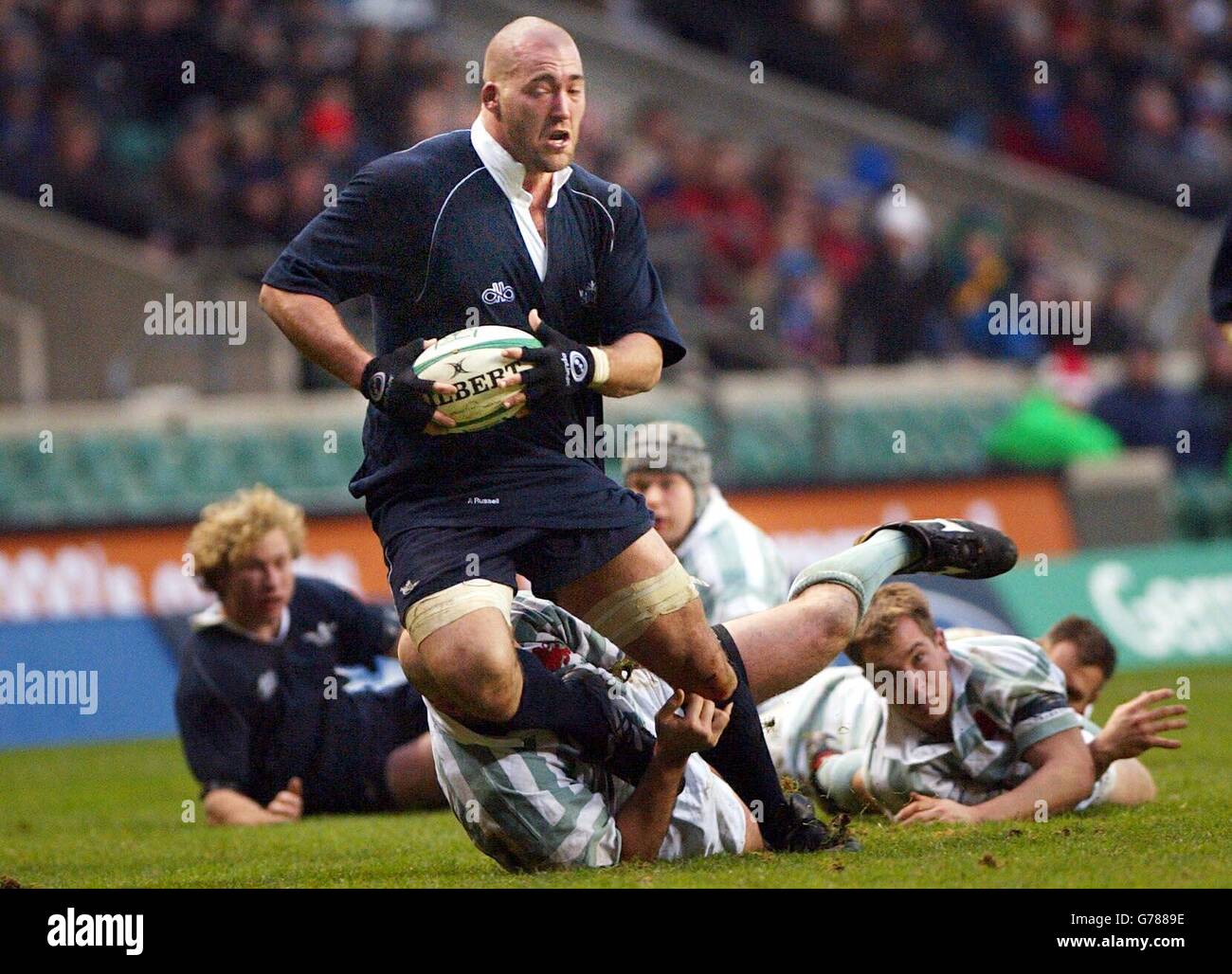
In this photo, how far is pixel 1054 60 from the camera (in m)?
23.2

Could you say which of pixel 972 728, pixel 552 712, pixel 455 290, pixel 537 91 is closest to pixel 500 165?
pixel 537 91

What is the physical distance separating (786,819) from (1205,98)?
19195mm

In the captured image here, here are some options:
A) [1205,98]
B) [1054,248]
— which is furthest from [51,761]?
[1205,98]

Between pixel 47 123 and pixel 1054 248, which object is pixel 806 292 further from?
pixel 47 123

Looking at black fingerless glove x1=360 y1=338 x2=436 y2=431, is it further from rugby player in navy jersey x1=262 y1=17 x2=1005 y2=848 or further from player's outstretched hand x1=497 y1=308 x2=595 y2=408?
player's outstretched hand x1=497 y1=308 x2=595 y2=408

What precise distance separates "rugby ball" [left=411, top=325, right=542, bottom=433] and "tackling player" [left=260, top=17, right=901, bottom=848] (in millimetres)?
40

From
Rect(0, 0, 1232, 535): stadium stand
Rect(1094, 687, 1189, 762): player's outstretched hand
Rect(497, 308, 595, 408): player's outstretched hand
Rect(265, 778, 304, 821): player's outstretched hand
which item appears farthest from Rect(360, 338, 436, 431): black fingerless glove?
Rect(0, 0, 1232, 535): stadium stand

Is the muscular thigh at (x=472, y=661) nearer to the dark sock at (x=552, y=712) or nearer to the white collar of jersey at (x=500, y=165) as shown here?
the dark sock at (x=552, y=712)

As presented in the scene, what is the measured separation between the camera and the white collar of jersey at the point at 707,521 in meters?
8.17

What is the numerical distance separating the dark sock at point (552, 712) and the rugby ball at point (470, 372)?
82cm

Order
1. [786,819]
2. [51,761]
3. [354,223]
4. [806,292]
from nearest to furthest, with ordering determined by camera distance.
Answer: [354,223], [786,819], [51,761], [806,292]

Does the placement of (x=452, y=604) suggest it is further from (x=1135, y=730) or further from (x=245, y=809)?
(x=245, y=809)

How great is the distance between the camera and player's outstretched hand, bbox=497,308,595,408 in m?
5.88

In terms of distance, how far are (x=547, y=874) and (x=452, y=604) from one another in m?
0.89
